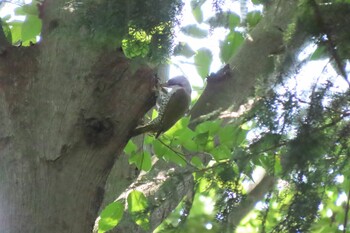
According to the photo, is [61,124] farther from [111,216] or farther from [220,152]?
[220,152]

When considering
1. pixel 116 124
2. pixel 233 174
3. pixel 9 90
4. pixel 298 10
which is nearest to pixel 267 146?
pixel 233 174

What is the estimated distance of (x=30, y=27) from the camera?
2639mm

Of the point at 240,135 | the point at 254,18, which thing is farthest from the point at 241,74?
the point at 240,135

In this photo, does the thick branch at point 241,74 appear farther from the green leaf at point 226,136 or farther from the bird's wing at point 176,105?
the bird's wing at point 176,105

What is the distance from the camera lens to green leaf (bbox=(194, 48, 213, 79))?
314 cm

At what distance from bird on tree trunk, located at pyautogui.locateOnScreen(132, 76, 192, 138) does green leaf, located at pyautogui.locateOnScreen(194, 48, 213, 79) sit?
43.7 inches

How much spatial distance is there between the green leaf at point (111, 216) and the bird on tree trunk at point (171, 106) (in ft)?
0.97

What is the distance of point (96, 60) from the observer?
1900 millimetres

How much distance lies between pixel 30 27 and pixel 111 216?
937 mm

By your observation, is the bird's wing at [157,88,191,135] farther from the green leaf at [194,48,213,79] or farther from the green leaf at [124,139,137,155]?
the green leaf at [194,48,213,79]

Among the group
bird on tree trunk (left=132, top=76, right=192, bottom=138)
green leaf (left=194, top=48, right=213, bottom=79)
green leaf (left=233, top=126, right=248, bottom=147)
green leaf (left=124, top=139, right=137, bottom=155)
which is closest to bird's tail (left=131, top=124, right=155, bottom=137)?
bird on tree trunk (left=132, top=76, right=192, bottom=138)

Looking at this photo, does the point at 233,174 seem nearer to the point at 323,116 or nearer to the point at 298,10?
the point at 323,116

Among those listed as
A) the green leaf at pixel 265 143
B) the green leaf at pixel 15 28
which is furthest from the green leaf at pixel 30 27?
the green leaf at pixel 265 143

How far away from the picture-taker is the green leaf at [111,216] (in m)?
2.14
